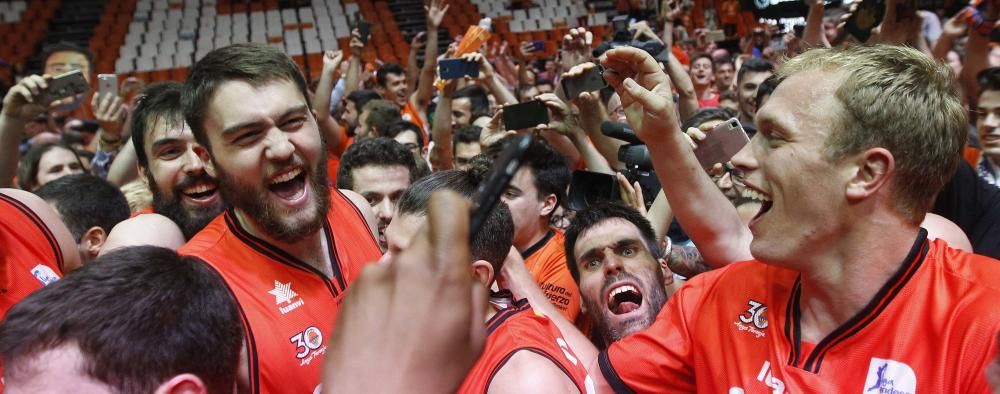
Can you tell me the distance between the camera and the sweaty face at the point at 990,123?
136 inches

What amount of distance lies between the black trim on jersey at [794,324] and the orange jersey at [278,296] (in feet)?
3.81

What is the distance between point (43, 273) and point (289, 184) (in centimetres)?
100

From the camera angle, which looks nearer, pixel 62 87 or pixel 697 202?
pixel 697 202

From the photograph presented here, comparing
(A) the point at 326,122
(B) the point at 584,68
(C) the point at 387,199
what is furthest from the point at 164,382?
(A) the point at 326,122

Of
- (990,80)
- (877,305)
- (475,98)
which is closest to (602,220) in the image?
(877,305)

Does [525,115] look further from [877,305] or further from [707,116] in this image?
[877,305]

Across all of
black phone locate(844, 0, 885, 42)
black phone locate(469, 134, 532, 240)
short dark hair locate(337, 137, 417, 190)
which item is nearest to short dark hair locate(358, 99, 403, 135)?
short dark hair locate(337, 137, 417, 190)

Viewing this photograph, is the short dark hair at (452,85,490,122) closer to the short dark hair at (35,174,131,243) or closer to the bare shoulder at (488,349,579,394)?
the short dark hair at (35,174,131,243)

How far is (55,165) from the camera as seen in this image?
4.79m

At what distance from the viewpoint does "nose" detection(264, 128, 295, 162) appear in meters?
2.17

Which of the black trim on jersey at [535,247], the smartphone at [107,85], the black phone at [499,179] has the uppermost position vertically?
the black phone at [499,179]

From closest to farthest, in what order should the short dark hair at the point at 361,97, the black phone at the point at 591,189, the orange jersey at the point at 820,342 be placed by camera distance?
the orange jersey at the point at 820,342
the black phone at the point at 591,189
the short dark hair at the point at 361,97

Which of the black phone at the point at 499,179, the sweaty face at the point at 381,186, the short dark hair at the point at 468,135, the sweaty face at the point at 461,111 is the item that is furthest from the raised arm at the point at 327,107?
the black phone at the point at 499,179

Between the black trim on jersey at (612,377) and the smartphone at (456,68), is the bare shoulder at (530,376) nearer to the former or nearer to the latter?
the black trim on jersey at (612,377)
